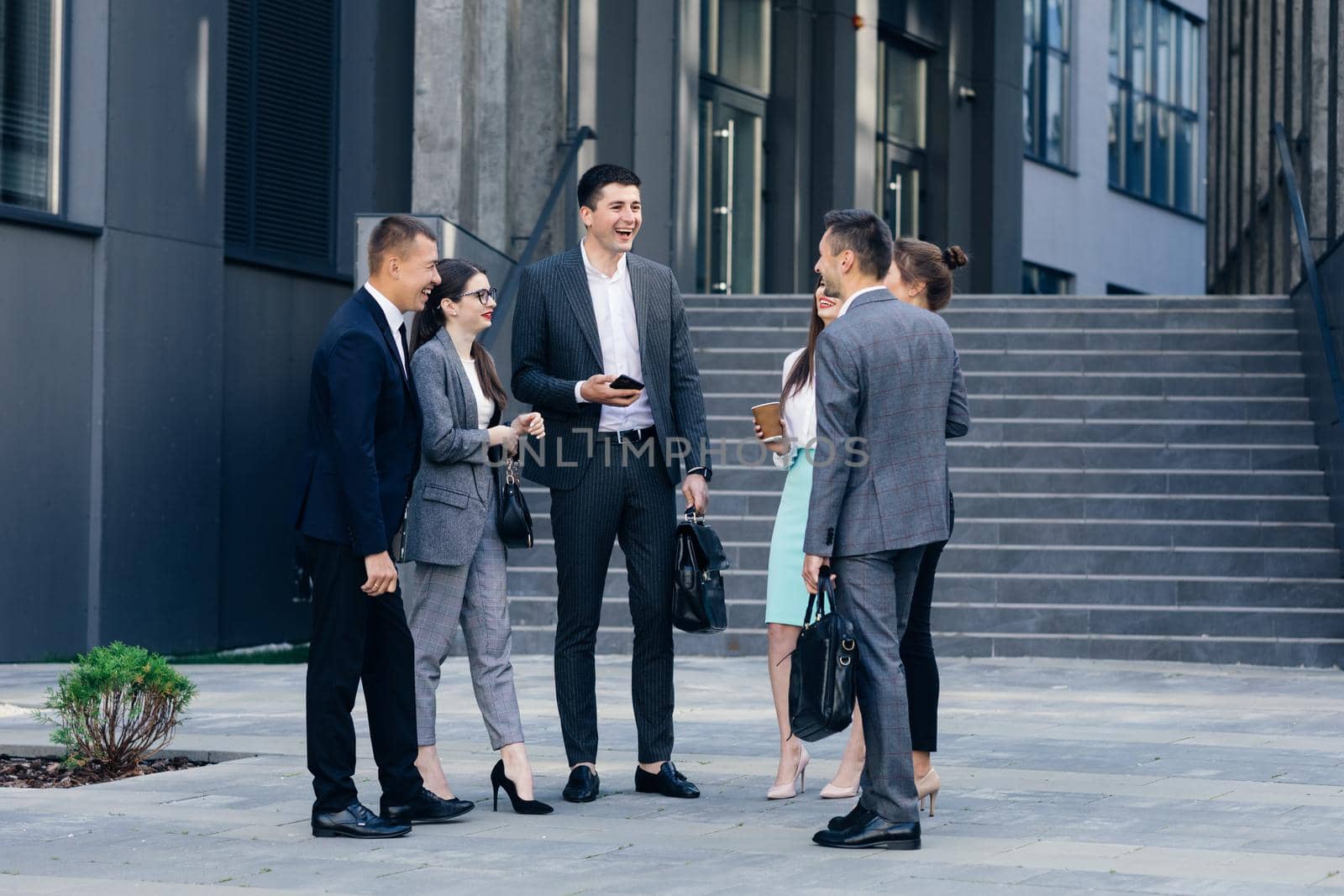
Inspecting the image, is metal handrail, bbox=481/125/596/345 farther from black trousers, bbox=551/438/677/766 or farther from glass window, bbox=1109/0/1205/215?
glass window, bbox=1109/0/1205/215

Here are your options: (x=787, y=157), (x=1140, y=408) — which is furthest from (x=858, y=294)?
(x=787, y=157)

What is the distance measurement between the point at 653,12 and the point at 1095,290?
1977cm

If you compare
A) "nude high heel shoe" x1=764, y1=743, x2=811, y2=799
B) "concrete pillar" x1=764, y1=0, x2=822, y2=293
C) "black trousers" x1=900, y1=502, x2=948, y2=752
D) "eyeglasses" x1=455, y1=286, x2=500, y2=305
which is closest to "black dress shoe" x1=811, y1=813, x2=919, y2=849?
"black trousers" x1=900, y1=502, x2=948, y2=752

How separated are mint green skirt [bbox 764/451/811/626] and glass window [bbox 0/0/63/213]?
8203 millimetres

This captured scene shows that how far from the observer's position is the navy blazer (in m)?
5.90

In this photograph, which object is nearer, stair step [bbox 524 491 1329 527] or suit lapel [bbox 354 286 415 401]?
suit lapel [bbox 354 286 415 401]

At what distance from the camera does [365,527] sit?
19.4ft

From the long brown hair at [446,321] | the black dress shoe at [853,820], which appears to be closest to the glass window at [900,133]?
the long brown hair at [446,321]

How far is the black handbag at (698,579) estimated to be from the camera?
268 inches

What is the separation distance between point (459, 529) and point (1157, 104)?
117ft

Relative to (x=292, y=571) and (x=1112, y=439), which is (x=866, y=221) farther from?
(x=292, y=571)

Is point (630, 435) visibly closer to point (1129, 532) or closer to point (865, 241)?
point (865, 241)

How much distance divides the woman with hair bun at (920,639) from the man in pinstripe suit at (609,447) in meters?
0.57

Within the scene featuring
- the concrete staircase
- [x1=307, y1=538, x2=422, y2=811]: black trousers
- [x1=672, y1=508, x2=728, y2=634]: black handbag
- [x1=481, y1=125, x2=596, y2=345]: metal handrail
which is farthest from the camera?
[x1=481, y1=125, x2=596, y2=345]: metal handrail
